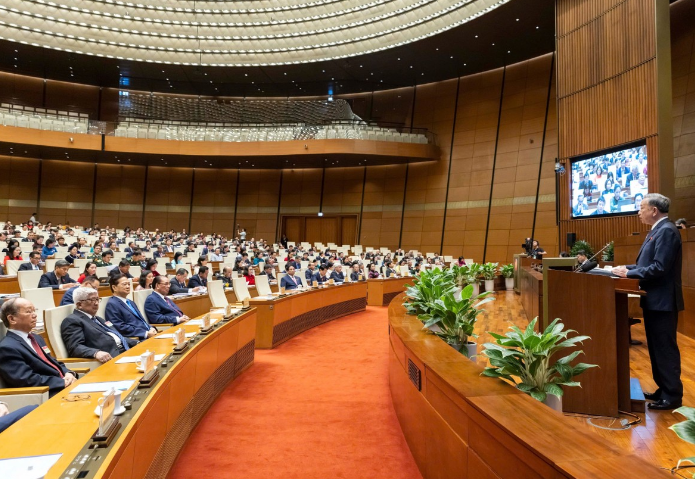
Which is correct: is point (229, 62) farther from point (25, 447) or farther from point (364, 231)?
point (25, 447)

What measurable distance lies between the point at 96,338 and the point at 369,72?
15743 millimetres

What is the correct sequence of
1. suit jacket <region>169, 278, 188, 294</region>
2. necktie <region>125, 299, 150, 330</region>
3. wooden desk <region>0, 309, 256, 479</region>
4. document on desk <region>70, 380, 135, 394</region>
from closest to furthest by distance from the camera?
wooden desk <region>0, 309, 256, 479</region> → document on desk <region>70, 380, 135, 394</region> → necktie <region>125, 299, 150, 330</region> → suit jacket <region>169, 278, 188, 294</region>

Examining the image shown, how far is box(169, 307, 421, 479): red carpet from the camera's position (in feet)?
8.46

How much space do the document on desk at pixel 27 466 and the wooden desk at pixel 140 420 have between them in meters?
0.02

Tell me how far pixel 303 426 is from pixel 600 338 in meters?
1.91

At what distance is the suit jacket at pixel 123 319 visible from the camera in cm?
398

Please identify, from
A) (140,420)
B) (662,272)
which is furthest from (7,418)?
(662,272)

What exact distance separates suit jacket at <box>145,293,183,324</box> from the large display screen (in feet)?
23.2

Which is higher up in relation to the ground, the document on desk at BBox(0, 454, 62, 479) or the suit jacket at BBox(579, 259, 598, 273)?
the suit jacket at BBox(579, 259, 598, 273)

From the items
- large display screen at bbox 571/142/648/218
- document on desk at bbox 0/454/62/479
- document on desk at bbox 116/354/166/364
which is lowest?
document on desk at bbox 0/454/62/479

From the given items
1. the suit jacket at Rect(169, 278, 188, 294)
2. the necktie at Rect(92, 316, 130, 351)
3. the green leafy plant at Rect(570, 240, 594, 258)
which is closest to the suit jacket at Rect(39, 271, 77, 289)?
the suit jacket at Rect(169, 278, 188, 294)

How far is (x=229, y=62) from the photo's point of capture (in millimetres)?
17031

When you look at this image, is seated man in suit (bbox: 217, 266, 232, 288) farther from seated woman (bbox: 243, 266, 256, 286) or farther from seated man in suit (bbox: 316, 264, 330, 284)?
seated man in suit (bbox: 316, 264, 330, 284)

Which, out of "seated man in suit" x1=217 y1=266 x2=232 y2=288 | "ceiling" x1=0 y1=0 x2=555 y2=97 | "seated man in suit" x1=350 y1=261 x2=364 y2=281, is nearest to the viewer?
"seated man in suit" x1=217 y1=266 x2=232 y2=288
